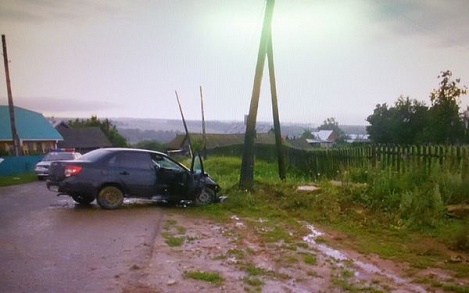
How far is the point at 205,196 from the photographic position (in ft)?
40.2

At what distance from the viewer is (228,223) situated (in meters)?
9.46

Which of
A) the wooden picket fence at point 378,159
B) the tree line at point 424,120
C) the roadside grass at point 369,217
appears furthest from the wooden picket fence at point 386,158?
the tree line at point 424,120

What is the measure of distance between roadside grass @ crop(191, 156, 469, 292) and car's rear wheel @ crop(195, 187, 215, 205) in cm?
55

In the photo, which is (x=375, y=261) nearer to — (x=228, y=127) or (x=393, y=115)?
(x=393, y=115)

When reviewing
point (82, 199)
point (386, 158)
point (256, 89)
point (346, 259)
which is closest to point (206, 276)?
point (346, 259)

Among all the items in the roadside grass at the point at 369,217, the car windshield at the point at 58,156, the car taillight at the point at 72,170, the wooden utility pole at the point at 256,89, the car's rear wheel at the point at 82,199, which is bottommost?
the roadside grass at the point at 369,217

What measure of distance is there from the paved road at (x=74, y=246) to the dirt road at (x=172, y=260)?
1 cm

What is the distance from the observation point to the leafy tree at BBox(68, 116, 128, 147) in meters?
71.9

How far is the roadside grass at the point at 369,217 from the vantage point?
7.02 m

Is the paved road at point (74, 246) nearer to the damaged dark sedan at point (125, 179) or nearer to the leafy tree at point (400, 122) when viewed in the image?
the damaged dark sedan at point (125, 179)

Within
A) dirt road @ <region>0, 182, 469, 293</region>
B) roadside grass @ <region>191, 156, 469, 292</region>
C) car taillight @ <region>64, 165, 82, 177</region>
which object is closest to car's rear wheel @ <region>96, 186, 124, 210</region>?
car taillight @ <region>64, 165, 82, 177</region>

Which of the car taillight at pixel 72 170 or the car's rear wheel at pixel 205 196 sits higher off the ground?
the car taillight at pixel 72 170

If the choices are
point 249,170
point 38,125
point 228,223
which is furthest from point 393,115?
point 228,223

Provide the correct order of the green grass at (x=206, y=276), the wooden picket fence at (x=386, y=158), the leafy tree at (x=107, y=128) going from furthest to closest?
1. the leafy tree at (x=107, y=128)
2. the wooden picket fence at (x=386, y=158)
3. the green grass at (x=206, y=276)
